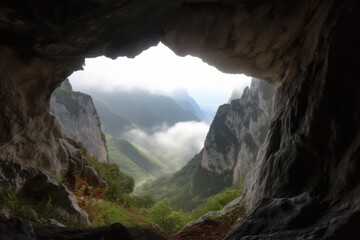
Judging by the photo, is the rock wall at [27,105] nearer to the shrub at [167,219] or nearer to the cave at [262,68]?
the cave at [262,68]

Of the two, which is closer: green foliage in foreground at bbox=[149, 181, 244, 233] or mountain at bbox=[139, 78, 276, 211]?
green foliage in foreground at bbox=[149, 181, 244, 233]

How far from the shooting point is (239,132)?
98438 mm

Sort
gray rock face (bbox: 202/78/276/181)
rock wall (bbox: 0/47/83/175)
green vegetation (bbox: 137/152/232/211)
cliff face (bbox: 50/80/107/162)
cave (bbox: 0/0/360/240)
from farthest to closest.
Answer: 1. green vegetation (bbox: 137/152/232/211)
2. cliff face (bbox: 50/80/107/162)
3. gray rock face (bbox: 202/78/276/181)
4. rock wall (bbox: 0/47/83/175)
5. cave (bbox: 0/0/360/240)

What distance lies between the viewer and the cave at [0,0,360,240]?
9594mm

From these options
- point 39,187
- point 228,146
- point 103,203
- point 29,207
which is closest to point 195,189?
point 228,146

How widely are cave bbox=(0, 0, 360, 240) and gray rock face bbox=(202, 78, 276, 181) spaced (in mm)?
63831

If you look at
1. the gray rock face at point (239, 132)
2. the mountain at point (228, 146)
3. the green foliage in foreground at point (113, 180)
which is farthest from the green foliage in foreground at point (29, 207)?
the mountain at point (228, 146)

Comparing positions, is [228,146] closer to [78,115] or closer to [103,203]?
[78,115]

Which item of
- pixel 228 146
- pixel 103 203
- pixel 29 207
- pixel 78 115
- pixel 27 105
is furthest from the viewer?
pixel 228 146

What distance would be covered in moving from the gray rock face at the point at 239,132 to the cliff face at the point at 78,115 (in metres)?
35.0

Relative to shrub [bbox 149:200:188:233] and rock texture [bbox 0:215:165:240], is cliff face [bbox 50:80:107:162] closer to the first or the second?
shrub [bbox 149:200:188:233]

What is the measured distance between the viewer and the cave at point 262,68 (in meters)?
9.59

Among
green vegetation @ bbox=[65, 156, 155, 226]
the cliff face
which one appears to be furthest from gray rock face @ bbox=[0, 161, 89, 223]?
the cliff face

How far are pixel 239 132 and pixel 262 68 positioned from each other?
80717 millimetres
